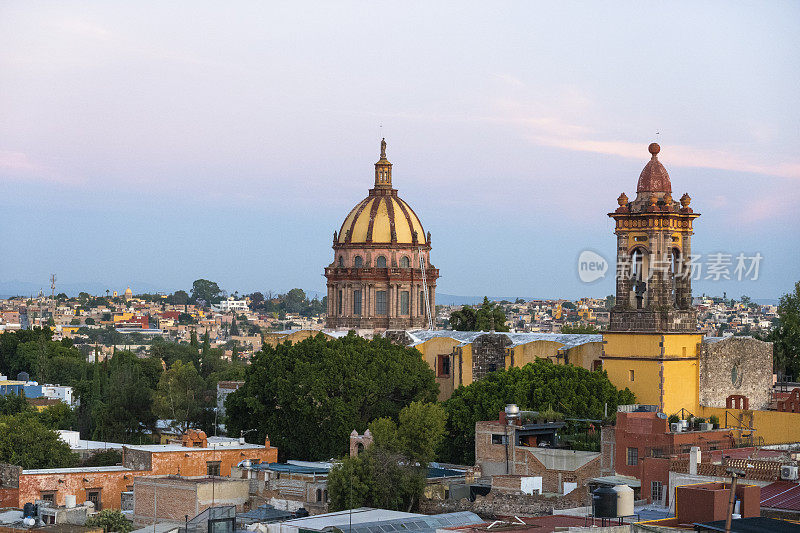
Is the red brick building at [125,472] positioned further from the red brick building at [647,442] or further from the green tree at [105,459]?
the red brick building at [647,442]

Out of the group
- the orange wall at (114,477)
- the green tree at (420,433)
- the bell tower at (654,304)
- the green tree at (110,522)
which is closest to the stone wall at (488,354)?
the bell tower at (654,304)

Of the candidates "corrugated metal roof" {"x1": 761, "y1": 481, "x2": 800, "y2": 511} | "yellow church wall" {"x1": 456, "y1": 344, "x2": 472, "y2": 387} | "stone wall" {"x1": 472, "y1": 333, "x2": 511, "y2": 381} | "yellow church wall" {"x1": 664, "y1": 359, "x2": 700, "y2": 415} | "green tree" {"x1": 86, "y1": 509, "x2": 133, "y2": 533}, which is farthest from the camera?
"yellow church wall" {"x1": 456, "y1": 344, "x2": 472, "y2": 387}

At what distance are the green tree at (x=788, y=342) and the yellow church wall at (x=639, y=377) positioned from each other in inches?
697

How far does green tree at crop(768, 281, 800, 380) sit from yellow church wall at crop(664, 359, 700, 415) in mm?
16504

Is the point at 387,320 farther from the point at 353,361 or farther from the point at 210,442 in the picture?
the point at 210,442

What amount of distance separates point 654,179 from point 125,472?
20451 mm

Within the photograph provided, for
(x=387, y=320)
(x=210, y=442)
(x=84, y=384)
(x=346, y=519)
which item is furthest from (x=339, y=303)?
(x=346, y=519)

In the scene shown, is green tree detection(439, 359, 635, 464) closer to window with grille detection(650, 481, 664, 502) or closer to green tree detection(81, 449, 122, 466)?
green tree detection(81, 449, 122, 466)

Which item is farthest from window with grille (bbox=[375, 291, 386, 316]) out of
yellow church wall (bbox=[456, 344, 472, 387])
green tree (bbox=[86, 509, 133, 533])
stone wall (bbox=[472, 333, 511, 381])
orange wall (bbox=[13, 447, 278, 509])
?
green tree (bbox=[86, 509, 133, 533])

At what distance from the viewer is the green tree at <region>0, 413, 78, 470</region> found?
1925 inches

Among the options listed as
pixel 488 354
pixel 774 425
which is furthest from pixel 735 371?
pixel 488 354

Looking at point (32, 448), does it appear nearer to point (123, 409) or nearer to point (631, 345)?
point (123, 409)

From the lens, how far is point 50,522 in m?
37.5

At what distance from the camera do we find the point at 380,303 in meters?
70.4
